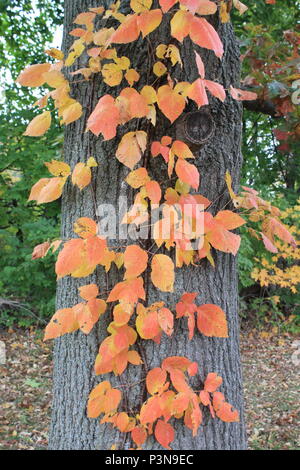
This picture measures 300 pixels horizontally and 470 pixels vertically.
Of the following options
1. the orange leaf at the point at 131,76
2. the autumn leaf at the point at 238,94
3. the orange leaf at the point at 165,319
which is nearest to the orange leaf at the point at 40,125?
the orange leaf at the point at 131,76

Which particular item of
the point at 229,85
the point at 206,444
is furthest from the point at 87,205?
the point at 206,444

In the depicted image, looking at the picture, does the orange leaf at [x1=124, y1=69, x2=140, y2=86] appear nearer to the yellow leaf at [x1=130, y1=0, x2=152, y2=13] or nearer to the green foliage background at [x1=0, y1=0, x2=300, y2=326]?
the yellow leaf at [x1=130, y1=0, x2=152, y2=13]

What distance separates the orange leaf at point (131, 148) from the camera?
1.41 m

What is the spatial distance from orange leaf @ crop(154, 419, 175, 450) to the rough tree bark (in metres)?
0.07

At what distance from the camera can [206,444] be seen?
5.22ft

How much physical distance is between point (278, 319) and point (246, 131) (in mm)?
3258

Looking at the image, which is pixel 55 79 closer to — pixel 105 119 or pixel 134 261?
pixel 105 119

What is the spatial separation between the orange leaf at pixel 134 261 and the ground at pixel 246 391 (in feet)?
7.30

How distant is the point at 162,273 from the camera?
1.40m

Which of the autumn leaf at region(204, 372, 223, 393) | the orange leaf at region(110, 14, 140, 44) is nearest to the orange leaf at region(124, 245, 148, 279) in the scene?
the autumn leaf at region(204, 372, 223, 393)

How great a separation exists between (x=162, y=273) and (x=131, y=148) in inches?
17.1

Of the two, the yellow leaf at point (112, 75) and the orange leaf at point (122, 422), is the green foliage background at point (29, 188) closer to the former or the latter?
the yellow leaf at point (112, 75)

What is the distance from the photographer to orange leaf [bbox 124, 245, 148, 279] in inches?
55.5
